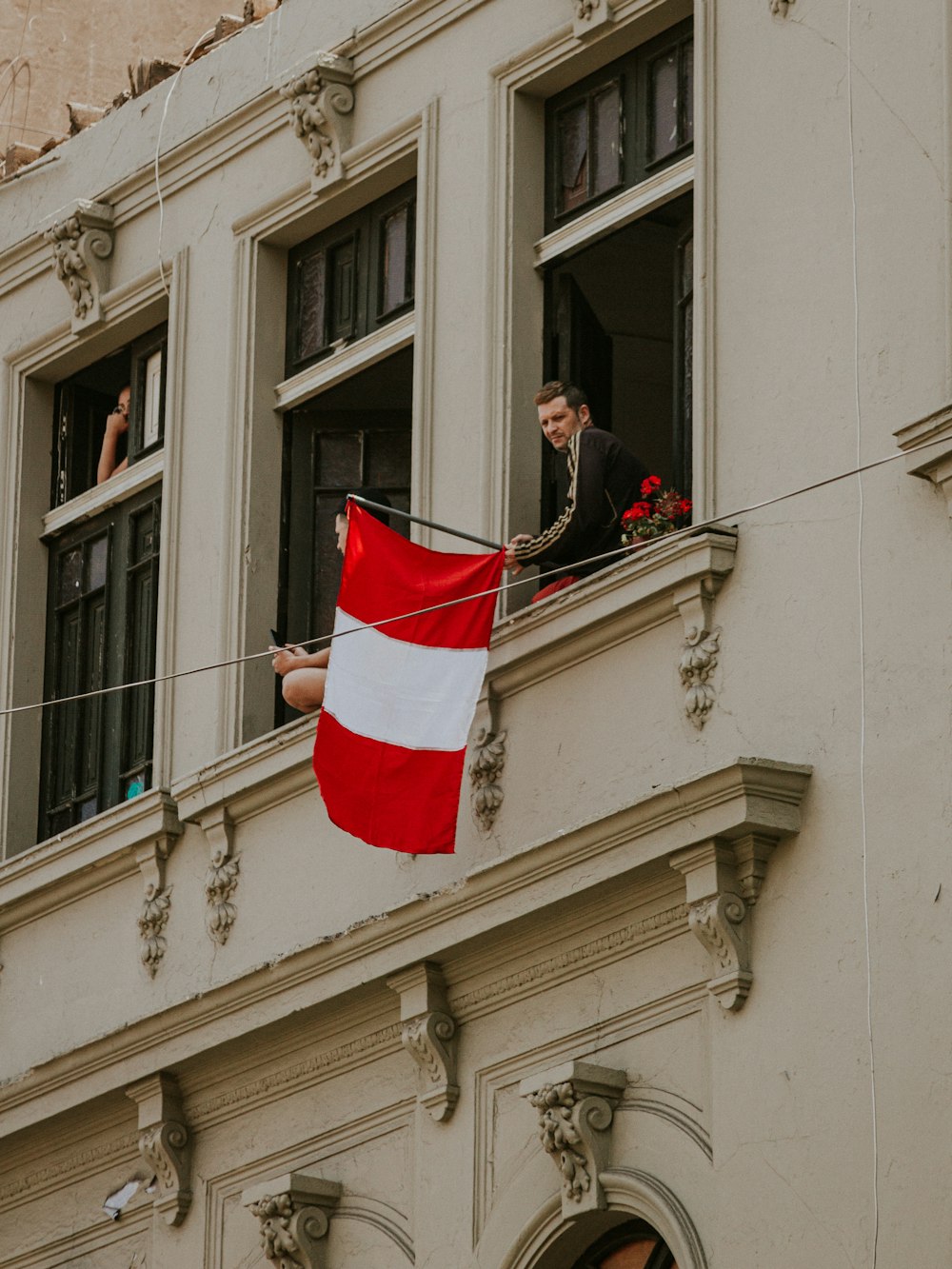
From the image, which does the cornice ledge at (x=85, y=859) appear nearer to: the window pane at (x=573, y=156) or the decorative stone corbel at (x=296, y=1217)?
the decorative stone corbel at (x=296, y=1217)

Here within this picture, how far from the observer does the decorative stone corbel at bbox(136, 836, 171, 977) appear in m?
17.0

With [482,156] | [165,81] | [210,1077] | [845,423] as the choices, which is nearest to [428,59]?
[482,156]

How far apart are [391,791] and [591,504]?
5.23 ft

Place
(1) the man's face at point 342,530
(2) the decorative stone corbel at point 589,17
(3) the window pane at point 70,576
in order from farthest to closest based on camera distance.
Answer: (3) the window pane at point 70,576, (1) the man's face at point 342,530, (2) the decorative stone corbel at point 589,17

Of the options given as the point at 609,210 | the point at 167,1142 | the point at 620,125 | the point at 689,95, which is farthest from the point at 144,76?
the point at 167,1142

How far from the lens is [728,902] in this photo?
13.4 meters

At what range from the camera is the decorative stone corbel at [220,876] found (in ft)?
54.2

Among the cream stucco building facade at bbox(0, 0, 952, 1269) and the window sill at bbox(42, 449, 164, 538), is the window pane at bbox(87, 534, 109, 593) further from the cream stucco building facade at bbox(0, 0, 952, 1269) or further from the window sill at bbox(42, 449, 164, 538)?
Result: the window sill at bbox(42, 449, 164, 538)

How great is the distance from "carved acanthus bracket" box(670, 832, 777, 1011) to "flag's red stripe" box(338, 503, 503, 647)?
75.8 inches

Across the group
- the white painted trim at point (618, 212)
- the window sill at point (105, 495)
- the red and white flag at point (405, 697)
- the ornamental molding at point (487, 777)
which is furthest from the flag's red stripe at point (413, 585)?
the window sill at point (105, 495)

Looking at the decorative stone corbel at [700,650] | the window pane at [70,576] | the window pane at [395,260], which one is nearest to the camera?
the decorative stone corbel at [700,650]

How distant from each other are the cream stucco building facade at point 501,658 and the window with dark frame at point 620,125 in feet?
0.09

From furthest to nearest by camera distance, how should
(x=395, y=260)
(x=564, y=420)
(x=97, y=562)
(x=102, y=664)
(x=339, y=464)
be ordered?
(x=97, y=562) → (x=102, y=664) → (x=339, y=464) → (x=395, y=260) → (x=564, y=420)

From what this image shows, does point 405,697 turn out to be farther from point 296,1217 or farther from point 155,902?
point 155,902
